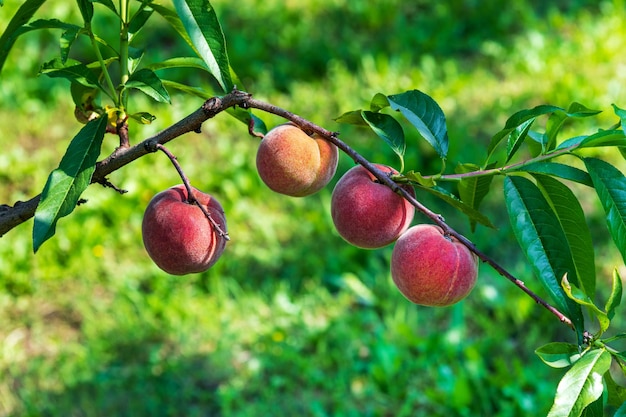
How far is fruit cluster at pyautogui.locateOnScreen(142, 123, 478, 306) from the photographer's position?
0.97 m

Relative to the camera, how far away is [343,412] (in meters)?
2.30

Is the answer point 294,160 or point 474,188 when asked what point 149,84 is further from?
point 474,188

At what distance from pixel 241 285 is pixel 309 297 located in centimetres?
29

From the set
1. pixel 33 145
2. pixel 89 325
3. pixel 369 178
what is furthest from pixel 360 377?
pixel 33 145

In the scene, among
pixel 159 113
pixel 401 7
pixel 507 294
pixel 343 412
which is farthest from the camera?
pixel 401 7

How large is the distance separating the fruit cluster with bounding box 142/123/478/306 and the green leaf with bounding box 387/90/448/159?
71mm

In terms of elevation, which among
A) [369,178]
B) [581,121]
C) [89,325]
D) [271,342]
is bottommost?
[89,325]

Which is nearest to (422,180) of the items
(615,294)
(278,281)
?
(615,294)

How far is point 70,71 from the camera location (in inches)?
39.3

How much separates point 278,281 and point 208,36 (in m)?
2.04

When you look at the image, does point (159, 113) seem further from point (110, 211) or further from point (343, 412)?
point (343, 412)

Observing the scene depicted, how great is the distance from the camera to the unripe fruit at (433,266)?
3.19ft

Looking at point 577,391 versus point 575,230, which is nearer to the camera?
point 577,391

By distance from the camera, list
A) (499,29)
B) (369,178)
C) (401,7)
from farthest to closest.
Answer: (401,7)
(499,29)
(369,178)
